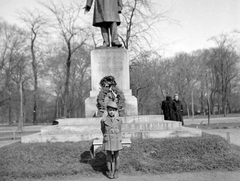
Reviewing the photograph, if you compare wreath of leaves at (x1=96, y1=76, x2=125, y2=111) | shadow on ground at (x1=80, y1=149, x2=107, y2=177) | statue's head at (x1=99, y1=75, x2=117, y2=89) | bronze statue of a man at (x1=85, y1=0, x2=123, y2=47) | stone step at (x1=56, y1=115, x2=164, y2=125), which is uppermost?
bronze statue of a man at (x1=85, y1=0, x2=123, y2=47)

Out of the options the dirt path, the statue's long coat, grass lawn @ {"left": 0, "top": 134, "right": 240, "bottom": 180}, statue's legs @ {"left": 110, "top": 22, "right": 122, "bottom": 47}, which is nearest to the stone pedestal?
statue's legs @ {"left": 110, "top": 22, "right": 122, "bottom": 47}

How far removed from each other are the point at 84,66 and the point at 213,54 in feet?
84.5

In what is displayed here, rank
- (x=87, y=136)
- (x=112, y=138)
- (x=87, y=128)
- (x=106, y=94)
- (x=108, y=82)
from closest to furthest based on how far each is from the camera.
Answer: (x=112, y=138), (x=87, y=136), (x=87, y=128), (x=106, y=94), (x=108, y=82)

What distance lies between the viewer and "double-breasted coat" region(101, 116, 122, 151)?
4.35 m

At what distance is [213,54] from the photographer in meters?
43.3

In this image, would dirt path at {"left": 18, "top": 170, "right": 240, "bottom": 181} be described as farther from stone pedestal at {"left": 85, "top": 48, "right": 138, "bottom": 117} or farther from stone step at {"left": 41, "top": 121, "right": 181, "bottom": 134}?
stone pedestal at {"left": 85, "top": 48, "right": 138, "bottom": 117}

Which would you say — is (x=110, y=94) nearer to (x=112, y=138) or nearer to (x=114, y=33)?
(x=114, y=33)

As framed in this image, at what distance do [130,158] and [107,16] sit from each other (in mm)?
5695

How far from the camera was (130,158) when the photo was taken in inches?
205

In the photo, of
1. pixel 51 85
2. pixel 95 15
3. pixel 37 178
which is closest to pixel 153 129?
pixel 37 178

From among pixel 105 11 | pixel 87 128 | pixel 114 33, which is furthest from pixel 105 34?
pixel 87 128

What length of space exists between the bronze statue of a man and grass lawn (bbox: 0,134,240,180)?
Result: 469 centimetres

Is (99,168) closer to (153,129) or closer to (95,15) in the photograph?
Result: (153,129)

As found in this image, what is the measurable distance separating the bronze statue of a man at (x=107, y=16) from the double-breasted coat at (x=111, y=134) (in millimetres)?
5018
